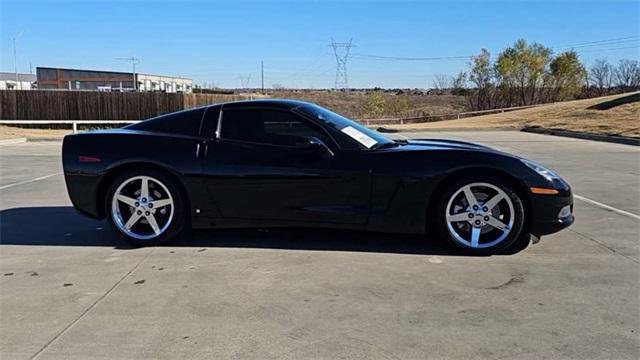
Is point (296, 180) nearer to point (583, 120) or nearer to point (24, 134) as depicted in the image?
point (24, 134)

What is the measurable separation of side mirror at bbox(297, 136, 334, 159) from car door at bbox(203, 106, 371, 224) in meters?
0.01

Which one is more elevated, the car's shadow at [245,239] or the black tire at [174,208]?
the black tire at [174,208]

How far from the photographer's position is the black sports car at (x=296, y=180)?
16.2 ft

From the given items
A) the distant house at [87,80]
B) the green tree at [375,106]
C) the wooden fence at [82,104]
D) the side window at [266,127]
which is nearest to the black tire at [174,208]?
the side window at [266,127]

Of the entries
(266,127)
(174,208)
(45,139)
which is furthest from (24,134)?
(266,127)

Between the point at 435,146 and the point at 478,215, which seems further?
the point at 435,146

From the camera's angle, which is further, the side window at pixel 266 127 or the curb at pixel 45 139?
the curb at pixel 45 139

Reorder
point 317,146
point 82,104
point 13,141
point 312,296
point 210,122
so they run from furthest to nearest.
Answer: point 82,104, point 13,141, point 210,122, point 317,146, point 312,296

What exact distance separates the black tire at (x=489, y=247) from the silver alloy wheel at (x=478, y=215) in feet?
0.08

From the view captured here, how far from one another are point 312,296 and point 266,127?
6.28 feet

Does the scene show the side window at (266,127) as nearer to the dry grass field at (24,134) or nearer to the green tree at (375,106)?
the dry grass field at (24,134)

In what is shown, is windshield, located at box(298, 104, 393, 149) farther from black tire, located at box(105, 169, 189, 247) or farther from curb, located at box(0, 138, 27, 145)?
curb, located at box(0, 138, 27, 145)

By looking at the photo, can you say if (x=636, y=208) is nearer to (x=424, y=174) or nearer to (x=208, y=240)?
(x=424, y=174)

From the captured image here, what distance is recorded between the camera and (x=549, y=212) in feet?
16.0
